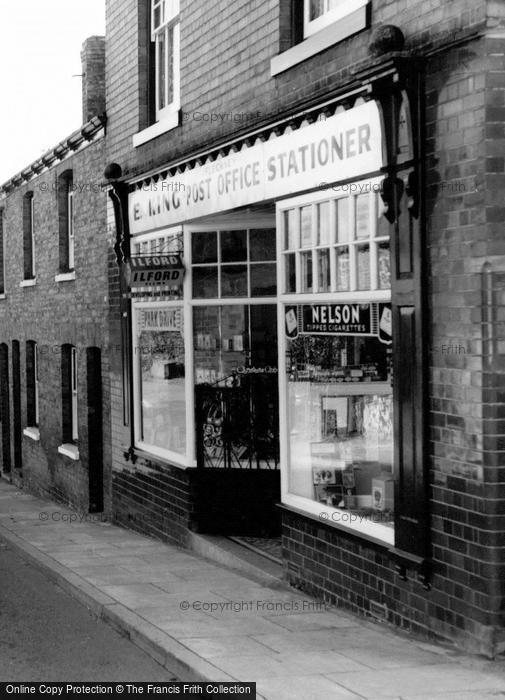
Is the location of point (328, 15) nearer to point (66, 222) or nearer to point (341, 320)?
point (341, 320)

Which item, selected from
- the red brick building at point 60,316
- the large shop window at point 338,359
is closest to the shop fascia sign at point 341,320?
the large shop window at point 338,359

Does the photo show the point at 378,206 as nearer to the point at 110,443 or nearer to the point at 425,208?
the point at 425,208

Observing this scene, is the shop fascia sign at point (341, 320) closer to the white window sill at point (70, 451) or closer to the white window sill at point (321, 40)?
the white window sill at point (321, 40)

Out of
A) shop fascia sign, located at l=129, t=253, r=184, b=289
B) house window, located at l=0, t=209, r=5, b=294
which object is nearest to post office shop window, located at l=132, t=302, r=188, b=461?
shop fascia sign, located at l=129, t=253, r=184, b=289

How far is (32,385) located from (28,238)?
297 cm

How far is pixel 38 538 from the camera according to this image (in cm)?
1354

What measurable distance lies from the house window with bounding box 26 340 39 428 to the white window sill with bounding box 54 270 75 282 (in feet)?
10.7

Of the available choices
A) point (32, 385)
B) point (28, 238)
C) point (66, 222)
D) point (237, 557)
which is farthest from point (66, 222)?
point (237, 557)

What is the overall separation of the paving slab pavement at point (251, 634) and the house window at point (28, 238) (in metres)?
9.76

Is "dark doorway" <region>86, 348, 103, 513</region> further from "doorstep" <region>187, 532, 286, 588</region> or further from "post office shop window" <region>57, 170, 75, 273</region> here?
"doorstep" <region>187, 532, 286, 588</region>

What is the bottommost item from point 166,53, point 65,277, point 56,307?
→ point 56,307

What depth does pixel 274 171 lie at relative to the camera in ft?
30.9

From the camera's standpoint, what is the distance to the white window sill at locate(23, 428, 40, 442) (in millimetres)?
20516

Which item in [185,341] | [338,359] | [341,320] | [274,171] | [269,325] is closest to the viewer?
[341,320]
